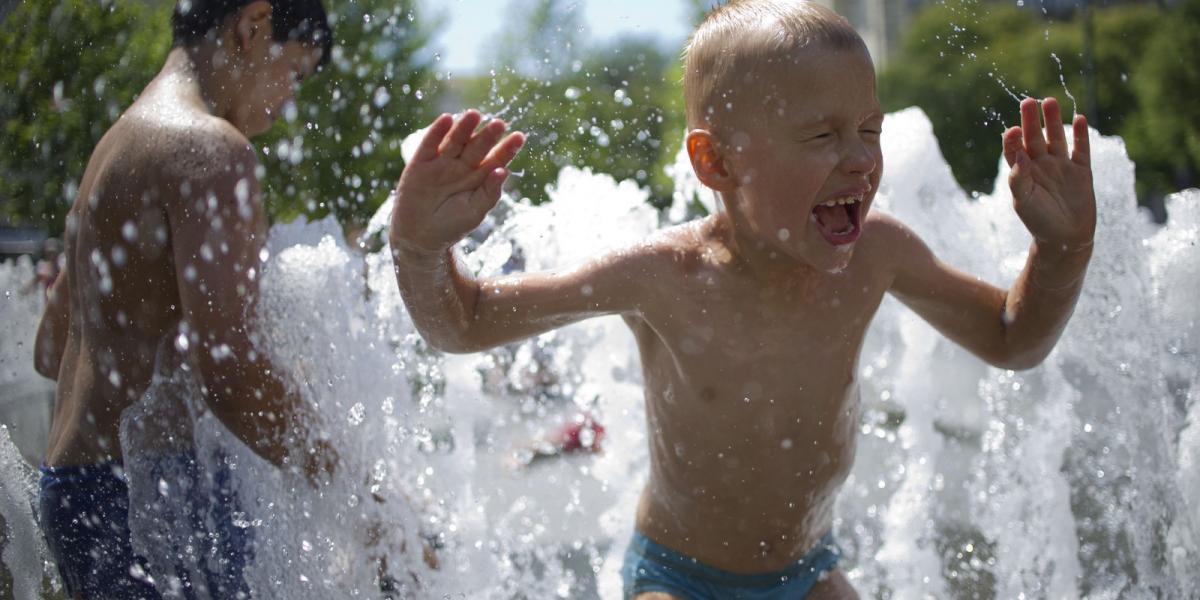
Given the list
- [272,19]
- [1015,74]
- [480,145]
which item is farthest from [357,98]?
[1015,74]

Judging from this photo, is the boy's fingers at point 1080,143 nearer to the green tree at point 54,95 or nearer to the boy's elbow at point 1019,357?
the boy's elbow at point 1019,357

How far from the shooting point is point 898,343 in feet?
13.2

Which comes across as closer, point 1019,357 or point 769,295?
point 769,295

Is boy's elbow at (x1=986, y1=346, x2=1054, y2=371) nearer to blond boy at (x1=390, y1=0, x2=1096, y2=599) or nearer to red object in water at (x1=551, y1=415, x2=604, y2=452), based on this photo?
blond boy at (x1=390, y1=0, x2=1096, y2=599)

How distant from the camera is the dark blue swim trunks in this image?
2166 mm

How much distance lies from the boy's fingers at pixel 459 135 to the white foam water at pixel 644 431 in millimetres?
646

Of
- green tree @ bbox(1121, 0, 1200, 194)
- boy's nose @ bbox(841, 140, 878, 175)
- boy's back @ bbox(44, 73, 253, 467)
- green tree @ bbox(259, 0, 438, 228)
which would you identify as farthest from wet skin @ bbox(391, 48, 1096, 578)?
green tree @ bbox(1121, 0, 1200, 194)

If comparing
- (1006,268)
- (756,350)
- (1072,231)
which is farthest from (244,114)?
(1006,268)

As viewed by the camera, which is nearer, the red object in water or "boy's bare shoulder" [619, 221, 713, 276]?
"boy's bare shoulder" [619, 221, 713, 276]

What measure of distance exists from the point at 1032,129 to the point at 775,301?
539 millimetres

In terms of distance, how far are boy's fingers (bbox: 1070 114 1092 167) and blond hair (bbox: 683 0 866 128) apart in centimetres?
41

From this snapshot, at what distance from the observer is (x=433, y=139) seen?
6.14 ft

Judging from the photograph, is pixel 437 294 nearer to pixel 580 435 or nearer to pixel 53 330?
pixel 53 330

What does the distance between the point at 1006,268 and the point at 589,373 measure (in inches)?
50.2
